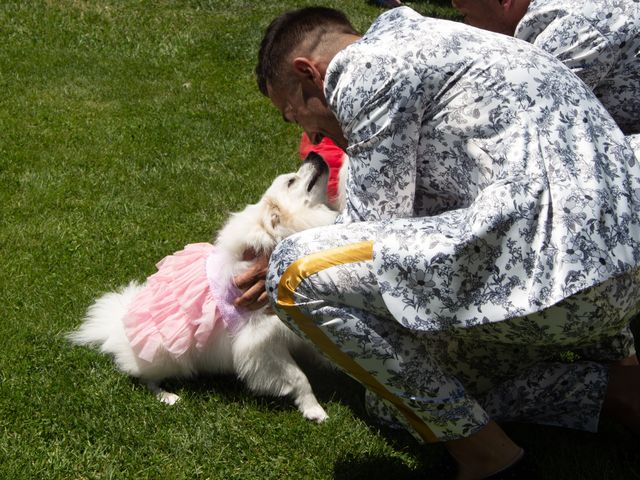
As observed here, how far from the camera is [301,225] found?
311 cm

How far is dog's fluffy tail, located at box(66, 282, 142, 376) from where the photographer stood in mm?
3447

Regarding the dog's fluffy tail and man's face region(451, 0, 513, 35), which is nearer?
man's face region(451, 0, 513, 35)

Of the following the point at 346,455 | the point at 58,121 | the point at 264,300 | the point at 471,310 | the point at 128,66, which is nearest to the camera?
the point at 471,310

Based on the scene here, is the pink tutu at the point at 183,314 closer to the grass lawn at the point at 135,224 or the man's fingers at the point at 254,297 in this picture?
the man's fingers at the point at 254,297

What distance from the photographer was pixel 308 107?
2701 millimetres

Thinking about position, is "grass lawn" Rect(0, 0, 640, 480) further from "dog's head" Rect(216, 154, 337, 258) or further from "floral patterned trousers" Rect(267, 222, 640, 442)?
"dog's head" Rect(216, 154, 337, 258)

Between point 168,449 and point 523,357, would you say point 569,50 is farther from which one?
point 168,449

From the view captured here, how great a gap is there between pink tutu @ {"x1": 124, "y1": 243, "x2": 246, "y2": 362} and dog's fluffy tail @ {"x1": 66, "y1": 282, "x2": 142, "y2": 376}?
0.43ft

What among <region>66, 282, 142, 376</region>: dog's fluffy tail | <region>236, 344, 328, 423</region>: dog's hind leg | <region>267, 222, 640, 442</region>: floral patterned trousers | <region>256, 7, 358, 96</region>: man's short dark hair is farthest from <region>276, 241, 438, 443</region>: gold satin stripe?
<region>66, 282, 142, 376</region>: dog's fluffy tail

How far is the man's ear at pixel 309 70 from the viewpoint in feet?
8.46

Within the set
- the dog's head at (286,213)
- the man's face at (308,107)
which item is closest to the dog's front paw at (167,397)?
the dog's head at (286,213)

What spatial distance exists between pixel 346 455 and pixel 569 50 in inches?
61.6

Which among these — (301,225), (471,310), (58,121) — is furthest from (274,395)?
(58,121)

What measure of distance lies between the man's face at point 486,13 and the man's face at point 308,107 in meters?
0.80
